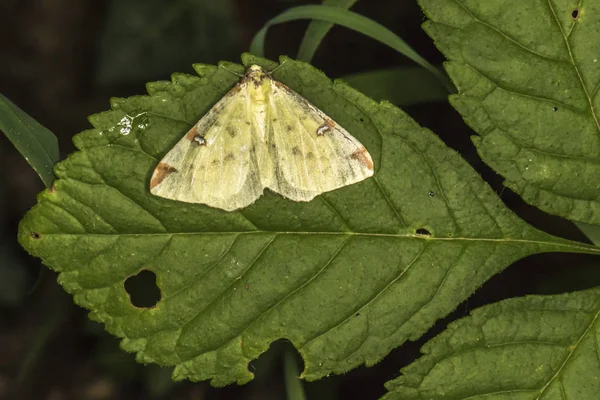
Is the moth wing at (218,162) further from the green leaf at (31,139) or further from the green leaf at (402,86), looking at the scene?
the green leaf at (402,86)

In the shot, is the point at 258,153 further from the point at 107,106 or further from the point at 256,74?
the point at 107,106

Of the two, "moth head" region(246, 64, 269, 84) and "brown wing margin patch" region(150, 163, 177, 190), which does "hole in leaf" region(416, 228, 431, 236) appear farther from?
"brown wing margin patch" region(150, 163, 177, 190)

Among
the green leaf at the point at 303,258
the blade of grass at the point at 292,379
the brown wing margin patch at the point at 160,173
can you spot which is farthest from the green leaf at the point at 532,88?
the blade of grass at the point at 292,379

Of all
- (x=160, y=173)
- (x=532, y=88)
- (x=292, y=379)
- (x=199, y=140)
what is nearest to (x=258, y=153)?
(x=199, y=140)

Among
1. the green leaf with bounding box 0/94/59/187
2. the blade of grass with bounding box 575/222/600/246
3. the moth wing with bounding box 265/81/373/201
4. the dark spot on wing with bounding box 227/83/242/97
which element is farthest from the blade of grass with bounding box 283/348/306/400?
the blade of grass with bounding box 575/222/600/246

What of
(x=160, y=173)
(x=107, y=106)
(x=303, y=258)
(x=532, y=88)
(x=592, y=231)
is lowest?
(x=303, y=258)

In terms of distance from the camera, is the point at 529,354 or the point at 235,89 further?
the point at 235,89

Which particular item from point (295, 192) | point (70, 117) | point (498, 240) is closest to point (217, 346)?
point (295, 192)

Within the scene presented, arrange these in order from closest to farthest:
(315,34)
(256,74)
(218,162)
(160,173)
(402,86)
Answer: (160,173), (256,74), (218,162), (315,34), (402,86)
